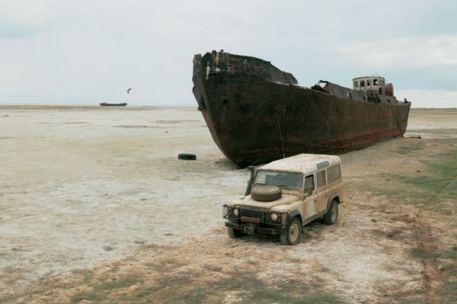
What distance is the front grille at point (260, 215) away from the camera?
849cm

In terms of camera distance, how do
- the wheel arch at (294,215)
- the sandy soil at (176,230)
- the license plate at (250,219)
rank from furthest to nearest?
1. the license plate at (250,219)
2. the wheel arch at (294,215)
3. the sandy soil at (176,230)

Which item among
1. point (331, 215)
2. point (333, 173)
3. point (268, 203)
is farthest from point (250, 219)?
point (333, 173)

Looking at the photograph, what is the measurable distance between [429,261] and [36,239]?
7766 millimetres

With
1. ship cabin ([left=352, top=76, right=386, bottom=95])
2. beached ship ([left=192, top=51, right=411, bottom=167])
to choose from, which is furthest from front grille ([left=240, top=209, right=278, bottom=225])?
ship cabin ([left=352, top=76, right=386, bottom=95])

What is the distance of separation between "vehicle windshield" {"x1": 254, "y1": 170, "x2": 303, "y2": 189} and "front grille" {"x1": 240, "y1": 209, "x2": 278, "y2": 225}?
98 cm

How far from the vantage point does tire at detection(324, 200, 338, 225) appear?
1012cm

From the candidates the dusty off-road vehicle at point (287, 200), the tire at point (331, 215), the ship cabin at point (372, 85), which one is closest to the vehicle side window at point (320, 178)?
the dusty off-road vehicle at point (287, 200)

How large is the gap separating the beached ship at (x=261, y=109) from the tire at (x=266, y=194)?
8581mm

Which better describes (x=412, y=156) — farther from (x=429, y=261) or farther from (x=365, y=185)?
(x=429, y=261)

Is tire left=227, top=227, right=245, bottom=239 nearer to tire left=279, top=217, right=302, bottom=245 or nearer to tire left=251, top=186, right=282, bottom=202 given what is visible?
tire left=251, top=186, right=282, bottom=202

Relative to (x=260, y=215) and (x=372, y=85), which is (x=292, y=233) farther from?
(x=372, y=85)

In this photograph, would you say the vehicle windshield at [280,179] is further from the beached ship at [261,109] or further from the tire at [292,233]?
the beached ship at [261,109]

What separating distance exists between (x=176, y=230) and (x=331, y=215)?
3583mm

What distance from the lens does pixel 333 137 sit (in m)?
21.0
